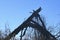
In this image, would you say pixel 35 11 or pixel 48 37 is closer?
pixel 35 11

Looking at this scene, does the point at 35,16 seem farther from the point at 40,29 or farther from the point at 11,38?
the point at 11,38

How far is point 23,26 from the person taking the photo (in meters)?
11.6

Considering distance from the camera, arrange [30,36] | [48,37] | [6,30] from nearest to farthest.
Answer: [48,37] < [6,30] < [30,36]

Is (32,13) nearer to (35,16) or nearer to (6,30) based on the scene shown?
(35,16)

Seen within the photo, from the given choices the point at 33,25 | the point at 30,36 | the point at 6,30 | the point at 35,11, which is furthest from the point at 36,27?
the point at 30,36

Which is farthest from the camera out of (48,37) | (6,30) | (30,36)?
(30,36)

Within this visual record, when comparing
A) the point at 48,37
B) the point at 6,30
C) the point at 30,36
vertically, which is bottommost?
the point at 48,37

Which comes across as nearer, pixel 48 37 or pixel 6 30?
pixel 48 37

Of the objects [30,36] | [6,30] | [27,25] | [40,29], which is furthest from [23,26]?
[30,36]

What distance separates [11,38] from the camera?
1222 centimetres

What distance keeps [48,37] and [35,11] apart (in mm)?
1807

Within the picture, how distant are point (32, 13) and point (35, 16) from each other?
9.4 inches

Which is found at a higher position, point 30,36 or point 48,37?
point 30,36

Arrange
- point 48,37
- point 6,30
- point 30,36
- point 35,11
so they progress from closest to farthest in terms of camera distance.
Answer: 1. point 35,11
2. point 48,37
3. point 6,30
4. point 30,36
